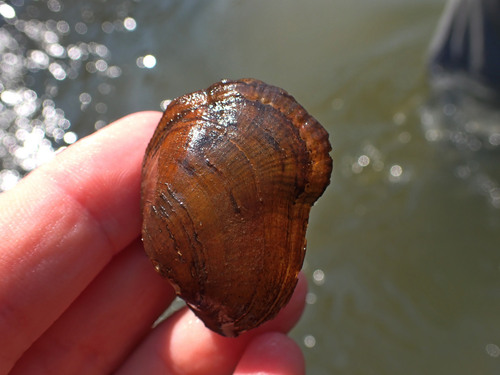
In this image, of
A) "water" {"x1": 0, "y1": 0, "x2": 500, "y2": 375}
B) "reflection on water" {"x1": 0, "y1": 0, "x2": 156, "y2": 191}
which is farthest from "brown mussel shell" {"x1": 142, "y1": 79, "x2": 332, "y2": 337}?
"reflection on water" {"x1": 0, "y1": 0, "x2": 156, "y2": 191}

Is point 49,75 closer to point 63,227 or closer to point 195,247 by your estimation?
point 63,227

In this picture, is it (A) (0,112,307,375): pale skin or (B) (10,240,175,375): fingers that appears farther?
(B) (10,240,175,375): fingers

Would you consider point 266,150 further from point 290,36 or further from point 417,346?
point 290,36

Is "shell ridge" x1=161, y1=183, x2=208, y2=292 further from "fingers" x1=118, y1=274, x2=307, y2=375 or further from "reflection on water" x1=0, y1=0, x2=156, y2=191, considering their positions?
"reflection on water" x1=0, y1=0, x2=156, y2=191

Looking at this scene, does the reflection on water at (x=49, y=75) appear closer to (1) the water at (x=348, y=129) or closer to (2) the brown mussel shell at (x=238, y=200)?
(1) the water at (x=348, y=129)

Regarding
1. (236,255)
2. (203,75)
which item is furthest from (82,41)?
(236,255)
